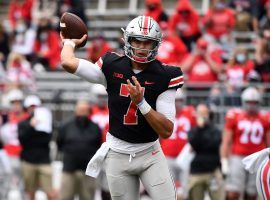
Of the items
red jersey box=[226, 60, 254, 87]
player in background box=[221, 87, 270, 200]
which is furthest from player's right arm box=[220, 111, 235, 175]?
red jersey box=[226, 60, 254, 87]

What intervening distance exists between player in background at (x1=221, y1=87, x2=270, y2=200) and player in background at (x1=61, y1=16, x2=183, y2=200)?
461cm

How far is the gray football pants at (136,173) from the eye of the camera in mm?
7078

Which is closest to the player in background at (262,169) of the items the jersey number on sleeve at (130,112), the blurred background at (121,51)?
the jersey number on sleeve at (130,112)

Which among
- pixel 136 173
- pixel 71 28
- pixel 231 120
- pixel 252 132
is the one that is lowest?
pixel 252 132

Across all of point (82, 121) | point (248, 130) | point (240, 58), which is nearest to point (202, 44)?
point (240, 58)

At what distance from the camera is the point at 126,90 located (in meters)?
7.03

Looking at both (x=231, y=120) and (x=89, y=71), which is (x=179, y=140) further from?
(x=89, y=71)

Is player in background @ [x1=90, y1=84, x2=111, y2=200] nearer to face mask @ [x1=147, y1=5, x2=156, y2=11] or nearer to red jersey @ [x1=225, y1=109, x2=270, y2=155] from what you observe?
red jersey @ [x1=225, y1=109, x2=270, y2=155]

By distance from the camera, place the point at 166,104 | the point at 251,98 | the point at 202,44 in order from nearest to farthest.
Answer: the point at 166,104, the point at 251,98, the point at 202,44

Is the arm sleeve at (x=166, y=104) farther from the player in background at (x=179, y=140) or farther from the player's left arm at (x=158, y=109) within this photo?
the player in background at (x=179, y=140)

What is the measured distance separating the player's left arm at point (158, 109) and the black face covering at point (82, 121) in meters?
5.19

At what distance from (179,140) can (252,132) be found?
40.2 inches

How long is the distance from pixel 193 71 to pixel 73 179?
2.63 metres

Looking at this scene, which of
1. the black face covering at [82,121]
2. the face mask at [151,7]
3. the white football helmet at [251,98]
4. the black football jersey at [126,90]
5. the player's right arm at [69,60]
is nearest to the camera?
the player's right arm at [69,60]
